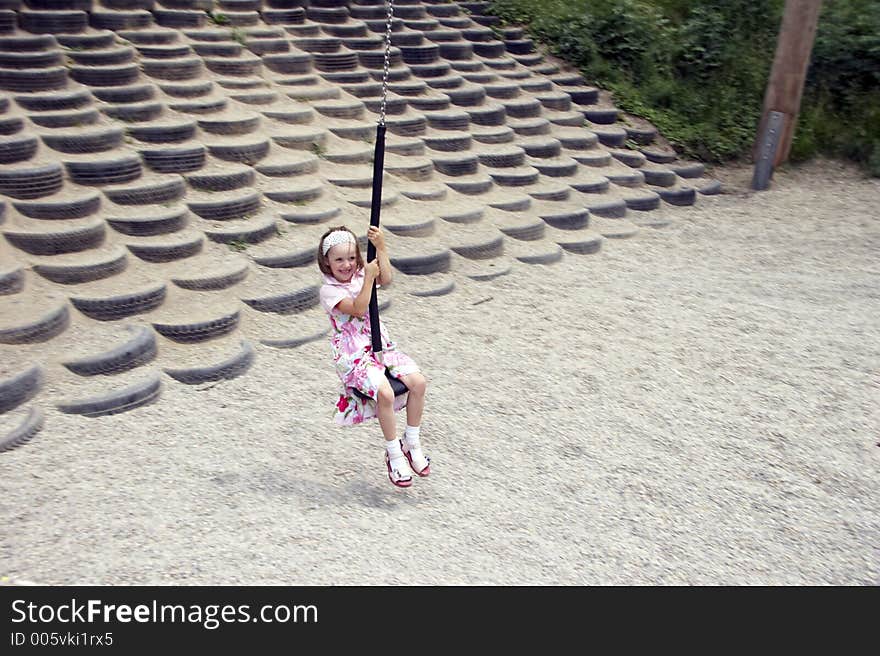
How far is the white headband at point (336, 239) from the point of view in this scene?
378 centimetres

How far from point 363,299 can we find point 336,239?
0.89ft

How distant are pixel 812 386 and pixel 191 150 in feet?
13.9

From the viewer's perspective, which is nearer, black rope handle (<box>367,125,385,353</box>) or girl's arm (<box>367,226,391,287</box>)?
black rope handle (<box>367,125,385,353</box>)

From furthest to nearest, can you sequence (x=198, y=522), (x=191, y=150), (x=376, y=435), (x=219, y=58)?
(x=219, y=58) < (x=191, y=150) < (x=376, y=435) < (x=198, y=522)

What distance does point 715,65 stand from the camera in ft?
35.2

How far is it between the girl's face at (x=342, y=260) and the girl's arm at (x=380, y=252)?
105mm

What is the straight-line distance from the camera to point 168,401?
449 centimetres

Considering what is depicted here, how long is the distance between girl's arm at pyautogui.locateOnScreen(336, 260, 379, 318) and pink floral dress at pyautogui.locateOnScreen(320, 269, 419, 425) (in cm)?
3

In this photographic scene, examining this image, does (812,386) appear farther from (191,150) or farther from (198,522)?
(191,150)

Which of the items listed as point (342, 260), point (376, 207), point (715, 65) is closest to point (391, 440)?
point (342, 260)

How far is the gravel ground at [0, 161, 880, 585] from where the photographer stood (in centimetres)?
341

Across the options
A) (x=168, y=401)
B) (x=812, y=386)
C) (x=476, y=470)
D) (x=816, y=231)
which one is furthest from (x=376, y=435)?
(x=816, y=231)

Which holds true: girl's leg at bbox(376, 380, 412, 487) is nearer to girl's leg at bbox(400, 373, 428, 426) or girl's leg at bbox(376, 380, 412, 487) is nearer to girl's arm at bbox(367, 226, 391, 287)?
girl's leg at bbox(400, 373, 428, 426)

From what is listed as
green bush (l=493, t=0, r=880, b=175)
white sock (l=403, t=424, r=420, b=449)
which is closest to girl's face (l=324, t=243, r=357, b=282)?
white sock (l=403, t=424, r=420, b=449)
